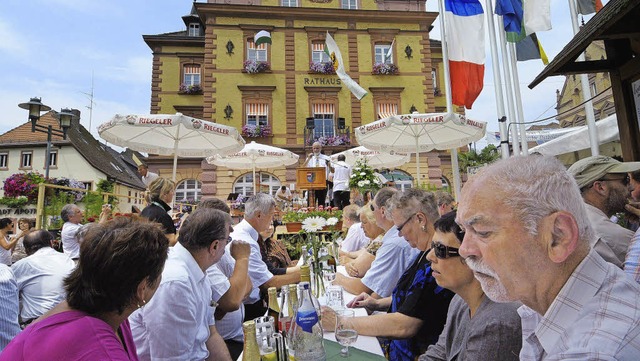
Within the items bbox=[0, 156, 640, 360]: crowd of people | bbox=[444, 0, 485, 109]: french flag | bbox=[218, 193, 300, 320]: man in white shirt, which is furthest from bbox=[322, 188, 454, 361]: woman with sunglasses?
bbox=[444, 0, 485, 109]: french flag

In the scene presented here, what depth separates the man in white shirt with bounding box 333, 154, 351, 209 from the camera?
10258mm

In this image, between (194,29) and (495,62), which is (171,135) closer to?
(495,62)

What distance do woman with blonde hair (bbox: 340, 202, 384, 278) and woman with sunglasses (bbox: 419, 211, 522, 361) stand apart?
Answer: 1956 millimetres

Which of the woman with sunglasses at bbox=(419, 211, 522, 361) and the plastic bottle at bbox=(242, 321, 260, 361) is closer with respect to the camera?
the woman with sunglasses at bbox=(419, 211, 522, 361)

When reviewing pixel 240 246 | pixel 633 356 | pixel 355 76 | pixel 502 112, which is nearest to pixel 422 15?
pixel 355 76

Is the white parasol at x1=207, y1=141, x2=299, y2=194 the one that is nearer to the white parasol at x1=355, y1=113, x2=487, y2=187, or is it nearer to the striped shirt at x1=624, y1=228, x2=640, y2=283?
the white parasol at x1=355, y1=113, x2=487, y2=187

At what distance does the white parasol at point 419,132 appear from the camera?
8125 mm

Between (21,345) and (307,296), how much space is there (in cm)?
116

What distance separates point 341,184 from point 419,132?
2.61 metres

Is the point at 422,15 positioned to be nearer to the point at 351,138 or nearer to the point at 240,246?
the point at 351,138

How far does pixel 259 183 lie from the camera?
18.5m

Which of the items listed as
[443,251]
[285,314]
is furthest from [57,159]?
[443,251]

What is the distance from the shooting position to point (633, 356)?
786 millimetres

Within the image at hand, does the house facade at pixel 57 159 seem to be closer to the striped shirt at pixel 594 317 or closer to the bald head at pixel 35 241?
the bald head at pixel 35 241
